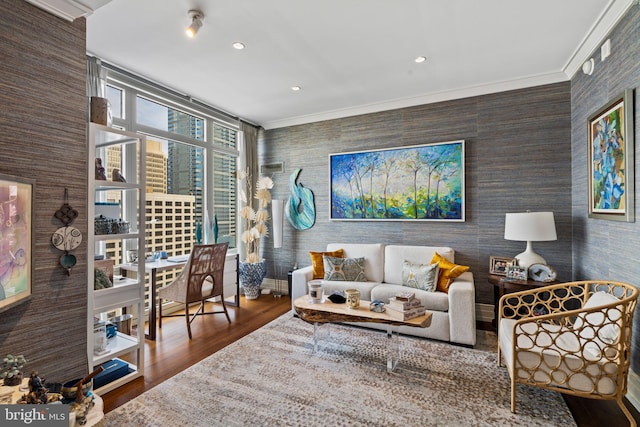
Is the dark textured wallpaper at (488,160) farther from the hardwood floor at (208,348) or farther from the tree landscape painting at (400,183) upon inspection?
the hardwood floor at (208,348)

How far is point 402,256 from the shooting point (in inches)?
150

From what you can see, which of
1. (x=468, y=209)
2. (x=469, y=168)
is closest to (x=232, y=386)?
(x=468, y=209)

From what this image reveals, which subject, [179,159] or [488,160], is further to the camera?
[179,159]

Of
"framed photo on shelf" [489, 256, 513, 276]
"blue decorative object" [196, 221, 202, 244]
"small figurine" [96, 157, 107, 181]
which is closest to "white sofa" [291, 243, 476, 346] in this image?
"framed photo on shelf" [489, 256, 513, 276]

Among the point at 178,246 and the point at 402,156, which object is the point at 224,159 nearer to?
the point at 178,246

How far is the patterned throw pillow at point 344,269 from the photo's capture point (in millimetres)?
3777

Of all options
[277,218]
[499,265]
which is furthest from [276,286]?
[499,265]

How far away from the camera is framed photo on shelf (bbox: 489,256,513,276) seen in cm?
334

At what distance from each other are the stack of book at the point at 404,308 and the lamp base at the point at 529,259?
134cm

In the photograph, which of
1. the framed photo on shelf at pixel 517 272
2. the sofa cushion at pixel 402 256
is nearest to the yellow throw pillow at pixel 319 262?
the sofa cushion at pixel 402 256

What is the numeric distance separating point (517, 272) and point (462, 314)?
0.75m

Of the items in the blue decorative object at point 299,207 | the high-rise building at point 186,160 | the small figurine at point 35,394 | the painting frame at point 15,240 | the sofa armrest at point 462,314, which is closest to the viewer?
the small figurine at point 35,394

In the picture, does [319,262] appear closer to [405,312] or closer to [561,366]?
[405,312]

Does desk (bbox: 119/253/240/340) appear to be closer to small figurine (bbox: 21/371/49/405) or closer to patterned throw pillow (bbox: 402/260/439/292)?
small figurine (bbox: 21/371/49/405)
